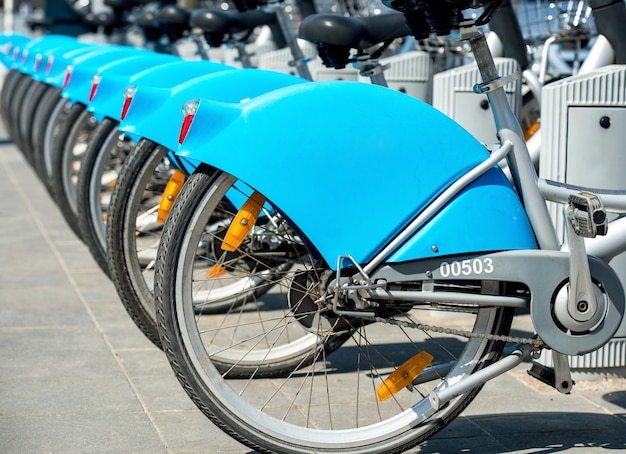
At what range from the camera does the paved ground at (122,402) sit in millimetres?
3377

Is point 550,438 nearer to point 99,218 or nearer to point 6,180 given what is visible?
point 99,218

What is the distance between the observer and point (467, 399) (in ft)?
10.2

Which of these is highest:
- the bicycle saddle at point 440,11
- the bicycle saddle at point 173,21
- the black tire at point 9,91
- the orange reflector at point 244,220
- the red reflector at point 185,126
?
the bicycle saddle at point 440,11

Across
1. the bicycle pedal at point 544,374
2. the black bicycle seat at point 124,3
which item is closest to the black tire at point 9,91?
the black bicycle seat at point 124,3

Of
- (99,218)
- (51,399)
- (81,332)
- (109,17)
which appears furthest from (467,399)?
(109,17)

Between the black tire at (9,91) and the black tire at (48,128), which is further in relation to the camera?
the black tire at (9,91)

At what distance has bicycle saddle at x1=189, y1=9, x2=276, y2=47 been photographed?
217 inches

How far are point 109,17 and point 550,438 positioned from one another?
8033 mm

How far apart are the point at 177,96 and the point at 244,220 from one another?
623 mm

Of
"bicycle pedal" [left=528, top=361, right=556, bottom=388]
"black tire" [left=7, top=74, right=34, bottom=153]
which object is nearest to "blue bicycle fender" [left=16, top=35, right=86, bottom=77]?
"black tire" [left=7, top=74, right=34, bottom=153]

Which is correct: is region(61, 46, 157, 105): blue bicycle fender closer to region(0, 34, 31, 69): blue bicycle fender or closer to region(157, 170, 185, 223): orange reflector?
region(157, 170, 185, 223): orange reflector

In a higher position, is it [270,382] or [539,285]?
[539,285]

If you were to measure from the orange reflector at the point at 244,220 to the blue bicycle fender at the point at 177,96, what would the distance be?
0.45 metres

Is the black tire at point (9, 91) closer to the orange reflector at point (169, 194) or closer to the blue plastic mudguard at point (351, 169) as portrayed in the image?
the orange reflector at point (169, 194)
